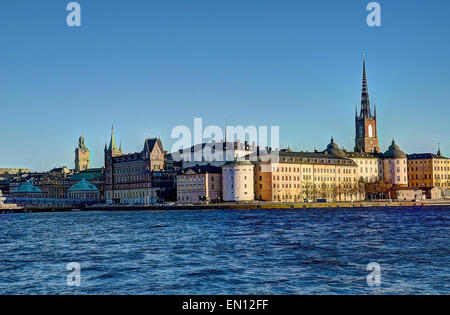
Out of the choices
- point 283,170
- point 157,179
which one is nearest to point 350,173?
point 283,170

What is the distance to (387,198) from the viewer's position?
116188mm

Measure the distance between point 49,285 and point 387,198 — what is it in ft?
339

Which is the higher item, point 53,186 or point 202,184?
point 53,186

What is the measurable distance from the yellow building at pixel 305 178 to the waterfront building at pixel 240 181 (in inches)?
128

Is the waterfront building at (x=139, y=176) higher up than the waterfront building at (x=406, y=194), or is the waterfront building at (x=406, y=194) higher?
the waterfront building at (x=139, y=176)

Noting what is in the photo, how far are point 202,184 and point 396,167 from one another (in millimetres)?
39143

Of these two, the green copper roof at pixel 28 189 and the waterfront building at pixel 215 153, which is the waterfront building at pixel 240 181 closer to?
the waterfront building at pixel 215 153

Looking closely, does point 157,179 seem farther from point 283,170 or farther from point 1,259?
point 1,259

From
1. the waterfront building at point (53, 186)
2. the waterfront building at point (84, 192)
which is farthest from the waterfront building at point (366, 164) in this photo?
the waterfront building at point (53, 186)

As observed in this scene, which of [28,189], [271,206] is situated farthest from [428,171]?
[28,189]

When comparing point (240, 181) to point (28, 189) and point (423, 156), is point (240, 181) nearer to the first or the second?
point (423, 156)

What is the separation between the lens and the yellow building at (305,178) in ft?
338

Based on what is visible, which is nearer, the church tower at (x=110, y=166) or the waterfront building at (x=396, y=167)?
the waterfront building at (x=396, y=167)

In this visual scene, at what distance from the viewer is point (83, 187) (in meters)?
146
